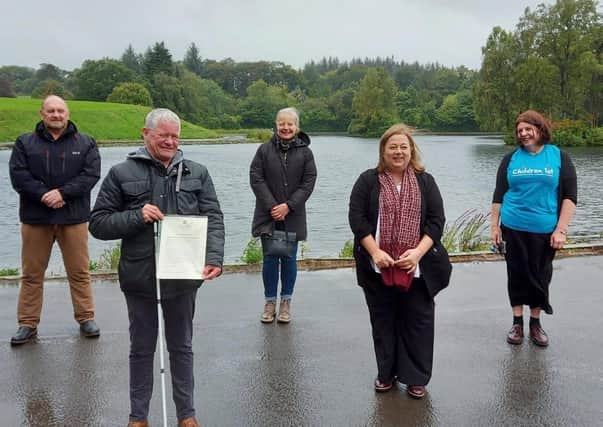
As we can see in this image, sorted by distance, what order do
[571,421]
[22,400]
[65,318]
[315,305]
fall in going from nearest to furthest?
[571,421], [22,400], [65,318], [315,305]

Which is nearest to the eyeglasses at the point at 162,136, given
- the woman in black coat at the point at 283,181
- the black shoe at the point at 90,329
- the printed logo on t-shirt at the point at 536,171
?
the woman in black coat at the point at 283,181

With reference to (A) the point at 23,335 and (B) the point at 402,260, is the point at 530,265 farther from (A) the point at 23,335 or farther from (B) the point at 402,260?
(A) the point at 23,335

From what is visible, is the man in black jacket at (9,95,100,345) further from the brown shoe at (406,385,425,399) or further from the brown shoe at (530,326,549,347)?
the brown shoe at (530,326,549,347)

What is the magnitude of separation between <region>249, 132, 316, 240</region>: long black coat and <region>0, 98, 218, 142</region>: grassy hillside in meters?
64.7

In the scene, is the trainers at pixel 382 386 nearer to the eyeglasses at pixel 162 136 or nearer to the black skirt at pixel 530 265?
the black skirt at pixel 530 265

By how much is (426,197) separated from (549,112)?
65.4 meters

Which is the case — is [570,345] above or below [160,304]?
below

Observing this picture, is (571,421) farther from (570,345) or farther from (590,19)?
(590,19)

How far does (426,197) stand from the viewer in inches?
161

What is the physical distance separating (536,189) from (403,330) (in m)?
1.77

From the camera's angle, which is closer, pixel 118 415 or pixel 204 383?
pixel 118 415

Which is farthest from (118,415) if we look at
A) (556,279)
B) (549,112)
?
(549,112)

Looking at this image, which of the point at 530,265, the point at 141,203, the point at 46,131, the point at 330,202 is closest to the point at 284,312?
the point at 530,265

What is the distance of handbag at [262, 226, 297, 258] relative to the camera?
5.54 metres
